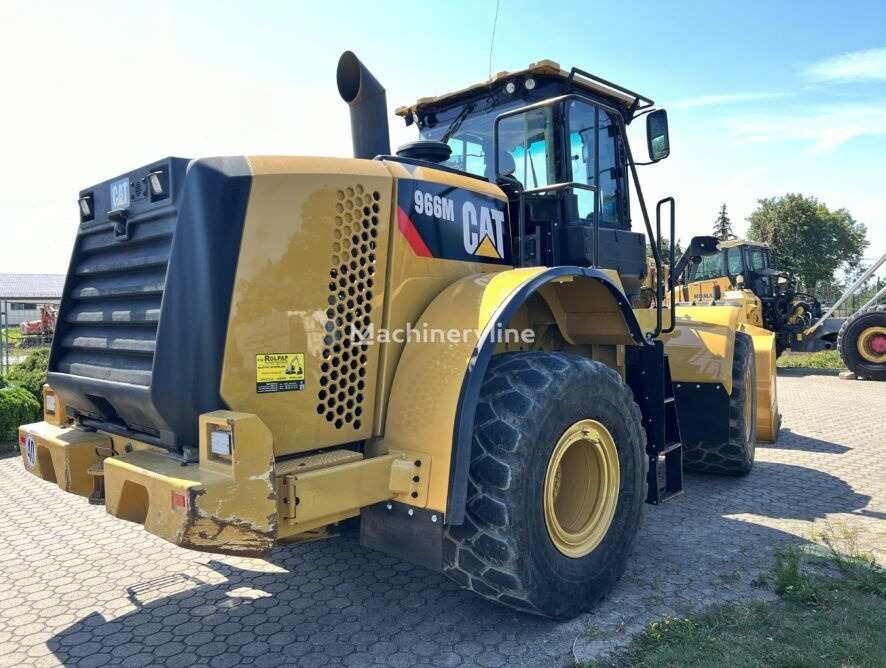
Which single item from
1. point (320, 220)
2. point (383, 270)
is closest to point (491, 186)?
point (383, 270)

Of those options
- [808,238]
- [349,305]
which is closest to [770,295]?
[349,305]

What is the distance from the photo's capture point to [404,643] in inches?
117

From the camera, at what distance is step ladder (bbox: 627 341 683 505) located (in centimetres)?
411

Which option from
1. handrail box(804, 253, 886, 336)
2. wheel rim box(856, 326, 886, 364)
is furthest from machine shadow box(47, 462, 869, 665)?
handrail box(804, 253, 886, 336)

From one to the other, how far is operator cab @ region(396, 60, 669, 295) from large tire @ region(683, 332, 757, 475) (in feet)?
5.03

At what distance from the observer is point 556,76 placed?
435cm

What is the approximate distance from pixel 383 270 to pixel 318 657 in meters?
1.74

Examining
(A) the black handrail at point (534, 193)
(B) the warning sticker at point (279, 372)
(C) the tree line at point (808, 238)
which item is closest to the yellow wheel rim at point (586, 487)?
(A) the black handrail at point (534, 193)

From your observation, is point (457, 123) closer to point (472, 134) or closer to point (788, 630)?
point (472, 134)

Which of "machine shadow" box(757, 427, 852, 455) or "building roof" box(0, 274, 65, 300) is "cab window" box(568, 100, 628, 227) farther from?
"building roof" box(0, 274, 65, 300)

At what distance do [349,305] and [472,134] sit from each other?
224 cm

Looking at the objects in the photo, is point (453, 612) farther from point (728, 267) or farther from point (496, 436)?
point (728, 267)

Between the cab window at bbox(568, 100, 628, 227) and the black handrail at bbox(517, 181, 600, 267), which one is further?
the cab window at bbox(568, 100, 628, 227)

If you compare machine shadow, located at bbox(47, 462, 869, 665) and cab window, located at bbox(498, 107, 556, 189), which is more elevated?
cab window, located at bbox(498, 107, 556, 189)
